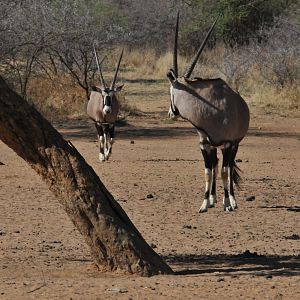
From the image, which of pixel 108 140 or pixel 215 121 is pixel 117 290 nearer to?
pixel 215 121

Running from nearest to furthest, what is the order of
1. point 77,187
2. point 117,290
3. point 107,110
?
point 117,290
point 77,187
point 107,110

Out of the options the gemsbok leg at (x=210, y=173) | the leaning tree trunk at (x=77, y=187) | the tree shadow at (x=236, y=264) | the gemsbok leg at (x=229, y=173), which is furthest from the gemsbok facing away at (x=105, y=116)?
the leaning tree trunk at (x=77, y=187)

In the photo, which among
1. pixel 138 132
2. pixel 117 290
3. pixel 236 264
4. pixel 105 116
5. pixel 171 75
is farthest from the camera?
pixel 138 132

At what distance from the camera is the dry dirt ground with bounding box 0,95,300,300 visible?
7797mm

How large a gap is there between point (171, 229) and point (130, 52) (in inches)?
1313

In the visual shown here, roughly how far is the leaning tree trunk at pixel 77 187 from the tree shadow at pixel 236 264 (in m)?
0.43

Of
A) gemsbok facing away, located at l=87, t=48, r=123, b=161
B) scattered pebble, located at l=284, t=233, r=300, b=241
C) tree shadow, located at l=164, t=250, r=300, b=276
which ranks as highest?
gemsbok facing away, located at l=87, t=48, r=123, b=161

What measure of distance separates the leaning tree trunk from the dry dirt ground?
0.55ft

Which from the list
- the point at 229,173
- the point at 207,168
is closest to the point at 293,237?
the point at 229,173

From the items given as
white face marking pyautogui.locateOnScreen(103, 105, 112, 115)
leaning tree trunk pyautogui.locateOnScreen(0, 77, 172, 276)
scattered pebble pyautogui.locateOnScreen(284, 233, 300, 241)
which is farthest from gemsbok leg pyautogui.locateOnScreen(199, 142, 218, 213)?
white face marking pyautogui.locateOnScreen(103, 105, 112, 115)

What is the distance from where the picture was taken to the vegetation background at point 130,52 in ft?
80.7

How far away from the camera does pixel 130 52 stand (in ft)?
146

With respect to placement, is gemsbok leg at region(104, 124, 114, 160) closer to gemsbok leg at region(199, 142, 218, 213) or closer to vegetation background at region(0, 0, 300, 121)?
vegetation background at region(0, 0, 300, 121)

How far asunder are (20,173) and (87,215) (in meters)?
8.31
